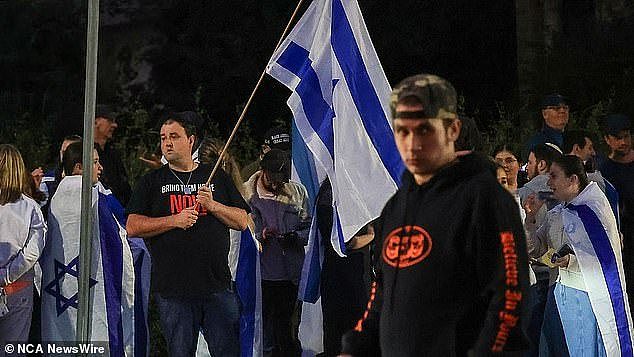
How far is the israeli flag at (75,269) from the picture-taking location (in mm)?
8305

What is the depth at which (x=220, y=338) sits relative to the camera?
26.6ft

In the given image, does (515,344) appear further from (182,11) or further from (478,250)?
(182,11)

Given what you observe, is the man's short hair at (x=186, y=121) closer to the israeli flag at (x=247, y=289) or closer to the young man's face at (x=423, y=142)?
the israeli flag at (x=247, y=289)

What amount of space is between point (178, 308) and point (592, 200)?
98.0 inches

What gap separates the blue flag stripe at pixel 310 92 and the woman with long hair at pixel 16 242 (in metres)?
1.69

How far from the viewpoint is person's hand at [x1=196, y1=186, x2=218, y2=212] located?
788cm

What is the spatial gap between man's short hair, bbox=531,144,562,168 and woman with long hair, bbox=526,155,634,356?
788 mm

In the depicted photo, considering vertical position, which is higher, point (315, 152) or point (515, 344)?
point (315, 152)

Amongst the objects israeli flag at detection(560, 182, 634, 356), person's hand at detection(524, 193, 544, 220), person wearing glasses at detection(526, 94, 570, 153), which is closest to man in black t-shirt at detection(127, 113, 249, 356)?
person's hand at detection(524, 193, 544, 220)

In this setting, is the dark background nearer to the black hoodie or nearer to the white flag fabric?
the white flag fabric

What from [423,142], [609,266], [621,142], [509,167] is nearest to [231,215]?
[509,167]

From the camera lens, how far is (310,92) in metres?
8.02

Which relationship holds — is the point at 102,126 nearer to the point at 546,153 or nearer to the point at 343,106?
the point at 343,106

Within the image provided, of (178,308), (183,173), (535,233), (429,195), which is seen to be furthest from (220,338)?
(429,195)
